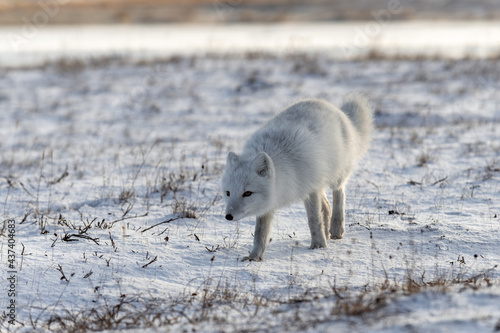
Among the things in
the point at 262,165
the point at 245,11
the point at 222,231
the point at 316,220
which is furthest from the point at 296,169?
the point at 245,11

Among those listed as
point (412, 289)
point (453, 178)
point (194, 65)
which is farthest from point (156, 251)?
point (194, 65)

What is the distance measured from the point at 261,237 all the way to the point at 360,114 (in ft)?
6.79

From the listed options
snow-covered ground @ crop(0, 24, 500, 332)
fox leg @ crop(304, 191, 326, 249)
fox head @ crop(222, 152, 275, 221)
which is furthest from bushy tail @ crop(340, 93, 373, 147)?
fox head @ crop(222, 152, 275, 221)

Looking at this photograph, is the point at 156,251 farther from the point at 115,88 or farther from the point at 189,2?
the point at 189,2

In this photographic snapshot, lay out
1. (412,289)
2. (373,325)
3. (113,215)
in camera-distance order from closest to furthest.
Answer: (373,325) < (412,289) < (113,215)

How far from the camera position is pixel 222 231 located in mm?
5953

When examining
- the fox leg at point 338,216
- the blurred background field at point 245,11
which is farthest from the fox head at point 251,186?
the blurred background field at point 245,11

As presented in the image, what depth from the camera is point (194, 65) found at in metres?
18.7

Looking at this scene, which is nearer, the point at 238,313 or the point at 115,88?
the point at 238,313

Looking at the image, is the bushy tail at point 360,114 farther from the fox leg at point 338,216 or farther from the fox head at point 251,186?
the fox head at point 251,186

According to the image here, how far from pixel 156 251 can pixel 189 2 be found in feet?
146

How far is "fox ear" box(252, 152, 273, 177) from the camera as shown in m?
4.76

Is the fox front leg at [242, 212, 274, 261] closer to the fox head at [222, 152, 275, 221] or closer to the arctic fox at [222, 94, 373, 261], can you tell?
the arctic fox at [222, 94, 373, 261]

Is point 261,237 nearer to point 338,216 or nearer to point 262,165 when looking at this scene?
point 262,165
